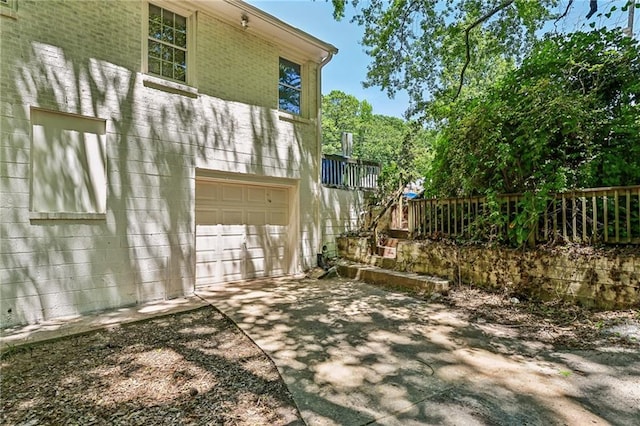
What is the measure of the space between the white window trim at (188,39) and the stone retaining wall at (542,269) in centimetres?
537

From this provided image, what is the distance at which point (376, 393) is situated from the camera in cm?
257

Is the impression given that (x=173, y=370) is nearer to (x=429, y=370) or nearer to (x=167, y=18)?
(x=429, y=370)

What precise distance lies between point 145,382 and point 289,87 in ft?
21.9

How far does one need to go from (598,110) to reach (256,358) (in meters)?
6.09

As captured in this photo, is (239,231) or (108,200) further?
(239,231)

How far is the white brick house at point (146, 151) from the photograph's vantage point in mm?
4297

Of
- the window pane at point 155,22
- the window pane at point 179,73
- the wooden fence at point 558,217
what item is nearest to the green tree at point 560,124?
the wooden fence at point 558,217

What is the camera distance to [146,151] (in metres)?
5.33

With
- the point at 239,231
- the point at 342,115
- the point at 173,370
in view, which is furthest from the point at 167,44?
the point at 342,115

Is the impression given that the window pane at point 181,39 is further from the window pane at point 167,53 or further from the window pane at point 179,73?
the window pane at point 179,73

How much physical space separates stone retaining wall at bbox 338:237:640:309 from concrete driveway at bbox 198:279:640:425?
4.09 ft

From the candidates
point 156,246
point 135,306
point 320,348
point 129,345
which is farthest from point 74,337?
point 320,348

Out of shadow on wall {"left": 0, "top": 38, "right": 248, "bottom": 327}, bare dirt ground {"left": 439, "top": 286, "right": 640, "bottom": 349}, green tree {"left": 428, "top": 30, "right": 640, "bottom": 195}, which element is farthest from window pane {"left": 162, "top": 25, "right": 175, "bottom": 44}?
bare dirt ground {"left": 439, "top": 286, "right": 640, "bottom": 349}

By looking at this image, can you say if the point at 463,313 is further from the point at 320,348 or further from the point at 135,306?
the point at 135,306
